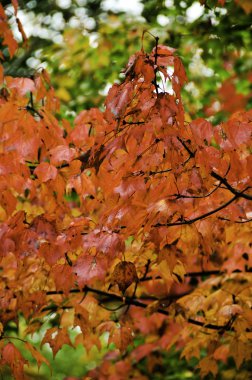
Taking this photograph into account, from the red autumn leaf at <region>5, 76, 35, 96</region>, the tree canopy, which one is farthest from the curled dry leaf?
the red autumn leaf at <region>5, 76, 35, 96</region>

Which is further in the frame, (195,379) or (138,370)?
(138,370)

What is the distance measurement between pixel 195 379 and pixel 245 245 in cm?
271

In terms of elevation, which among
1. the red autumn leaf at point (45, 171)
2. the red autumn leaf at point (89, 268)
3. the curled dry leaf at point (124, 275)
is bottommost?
the curled dry leaf at point (124, 275)

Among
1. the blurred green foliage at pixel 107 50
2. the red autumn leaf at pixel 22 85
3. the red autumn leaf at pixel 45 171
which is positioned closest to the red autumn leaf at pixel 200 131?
the red autumn leaf at pixel 45 171

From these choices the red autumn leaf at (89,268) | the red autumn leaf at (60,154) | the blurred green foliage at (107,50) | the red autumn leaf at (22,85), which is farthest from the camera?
the blurred green foliage at (107,50)

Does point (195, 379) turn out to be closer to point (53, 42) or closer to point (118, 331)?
point (118, 331)

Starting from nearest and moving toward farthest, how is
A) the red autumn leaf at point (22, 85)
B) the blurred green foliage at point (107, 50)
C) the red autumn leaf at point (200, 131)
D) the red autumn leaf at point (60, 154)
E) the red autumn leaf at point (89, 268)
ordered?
the red autumn leaf at point (200, 131) < the red autumn leaf at point (89, 268) < the red autumn leaf at point (60, 154) < the red autumn leaf at point (22, 85) < the blurred green foliage at point (107, 50)

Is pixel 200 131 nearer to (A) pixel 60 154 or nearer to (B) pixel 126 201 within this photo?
(B) pixel 126 201

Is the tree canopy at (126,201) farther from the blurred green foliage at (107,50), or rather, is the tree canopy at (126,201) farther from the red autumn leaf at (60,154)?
the blurred green foliage at (107,50)

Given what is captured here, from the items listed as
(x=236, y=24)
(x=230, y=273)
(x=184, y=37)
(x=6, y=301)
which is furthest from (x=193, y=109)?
(x=6, y=301)

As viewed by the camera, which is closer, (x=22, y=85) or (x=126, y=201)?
(x=126, y=201)

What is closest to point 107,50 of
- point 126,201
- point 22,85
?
point 22,85

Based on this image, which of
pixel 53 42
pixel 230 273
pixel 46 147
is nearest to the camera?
pixel 46 147

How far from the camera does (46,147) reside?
10.3 ft
